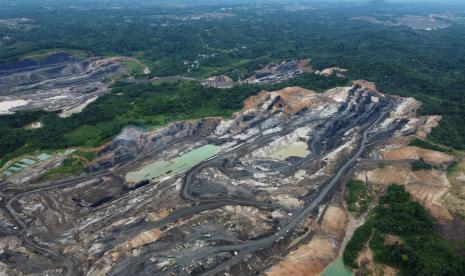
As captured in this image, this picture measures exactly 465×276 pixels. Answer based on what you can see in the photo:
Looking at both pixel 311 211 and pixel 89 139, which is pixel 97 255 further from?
pixel 89 139

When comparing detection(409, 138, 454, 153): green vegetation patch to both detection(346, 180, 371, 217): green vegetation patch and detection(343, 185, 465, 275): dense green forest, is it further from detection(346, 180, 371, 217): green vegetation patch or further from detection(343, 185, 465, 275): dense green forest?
detection(343, 185, 465, 275): dense green forest

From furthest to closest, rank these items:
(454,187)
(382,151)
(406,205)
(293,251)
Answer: (382,151)
(454,187)
(406,205)
(293,251)

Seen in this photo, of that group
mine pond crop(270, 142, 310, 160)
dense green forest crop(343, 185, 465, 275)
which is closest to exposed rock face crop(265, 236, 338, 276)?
dense green forest crop(343, 185, 465, 275)

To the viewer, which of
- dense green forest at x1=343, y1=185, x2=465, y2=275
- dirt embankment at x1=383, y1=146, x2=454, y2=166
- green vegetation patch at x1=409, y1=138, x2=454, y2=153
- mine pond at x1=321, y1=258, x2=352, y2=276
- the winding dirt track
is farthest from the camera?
green vegetation patch at x1=409, y1=138, x2=454, y2=153

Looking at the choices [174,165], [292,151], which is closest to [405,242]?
[292,151]

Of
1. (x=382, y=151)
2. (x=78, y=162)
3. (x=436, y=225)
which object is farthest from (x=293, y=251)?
(x=78, y=162)

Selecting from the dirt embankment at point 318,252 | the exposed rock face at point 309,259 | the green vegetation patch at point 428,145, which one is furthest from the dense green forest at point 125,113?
the exposed rock face at point 309,259

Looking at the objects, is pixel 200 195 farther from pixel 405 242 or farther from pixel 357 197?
pixel 405 242
